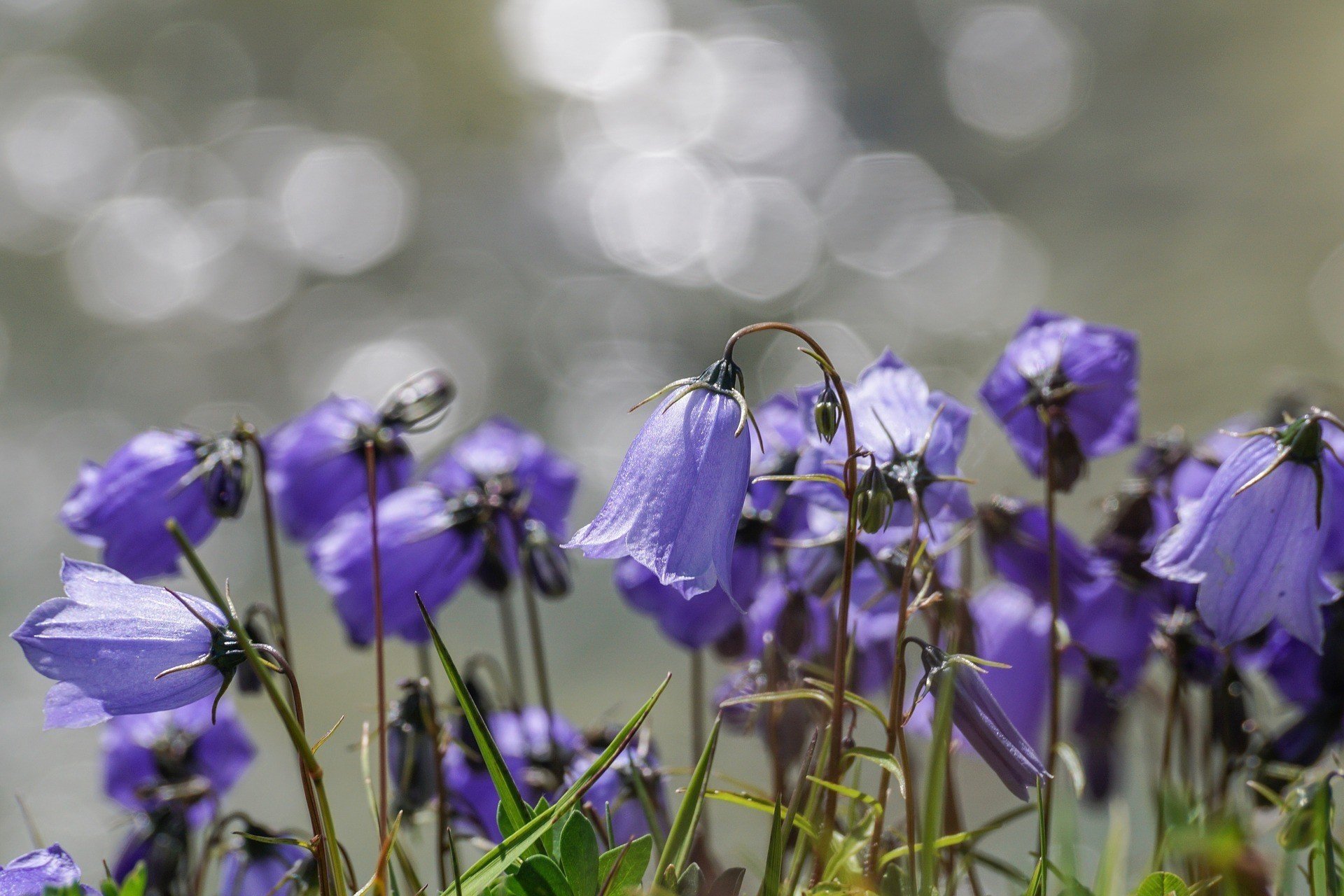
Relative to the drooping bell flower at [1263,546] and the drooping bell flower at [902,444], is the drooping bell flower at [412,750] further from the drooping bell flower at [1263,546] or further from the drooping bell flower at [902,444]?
the drooping bell flower at [1263,546]

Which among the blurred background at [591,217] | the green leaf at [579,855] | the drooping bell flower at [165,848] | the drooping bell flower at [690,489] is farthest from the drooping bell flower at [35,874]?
the blurred background at [591,217]

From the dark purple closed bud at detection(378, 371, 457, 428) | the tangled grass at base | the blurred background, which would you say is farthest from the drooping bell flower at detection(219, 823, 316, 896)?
the blurred background

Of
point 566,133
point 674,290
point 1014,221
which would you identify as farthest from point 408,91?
point 1014,221

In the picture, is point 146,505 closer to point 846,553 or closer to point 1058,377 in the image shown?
point 846,553

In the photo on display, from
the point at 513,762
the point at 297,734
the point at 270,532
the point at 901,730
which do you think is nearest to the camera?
the point at 297,734

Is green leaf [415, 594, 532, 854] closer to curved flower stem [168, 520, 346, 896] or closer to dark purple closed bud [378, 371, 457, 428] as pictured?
curved flower stem [168, 520, 346, 896]

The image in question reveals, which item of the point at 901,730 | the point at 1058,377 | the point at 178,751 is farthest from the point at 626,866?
the point at 178,751
